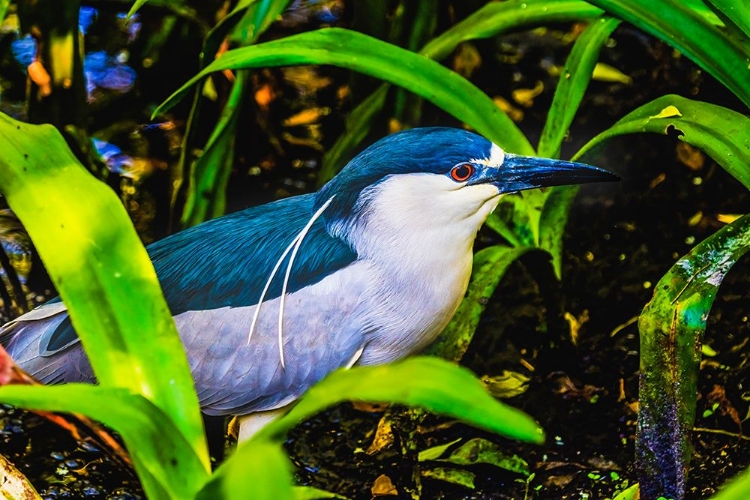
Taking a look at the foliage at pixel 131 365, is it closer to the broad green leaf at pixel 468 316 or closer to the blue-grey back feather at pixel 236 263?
the blue-grey back feather at pixel 236 263

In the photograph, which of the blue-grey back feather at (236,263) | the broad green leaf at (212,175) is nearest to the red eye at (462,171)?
the blue-grey back feather at (236,263)

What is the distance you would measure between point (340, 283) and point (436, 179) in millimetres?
258

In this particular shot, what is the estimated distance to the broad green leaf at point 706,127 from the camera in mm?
1644

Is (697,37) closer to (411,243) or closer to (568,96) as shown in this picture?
(568,96)

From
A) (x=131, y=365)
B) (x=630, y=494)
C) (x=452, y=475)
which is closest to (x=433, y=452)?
(x=452, y=475)

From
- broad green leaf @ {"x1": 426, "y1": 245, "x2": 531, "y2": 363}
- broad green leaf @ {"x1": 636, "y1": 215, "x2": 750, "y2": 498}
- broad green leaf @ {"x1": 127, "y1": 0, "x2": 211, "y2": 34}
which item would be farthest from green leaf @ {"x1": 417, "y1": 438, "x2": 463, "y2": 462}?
broad green leaf @ {"x1": 127, "y1": 0, "x2": 211, "y2": 34}

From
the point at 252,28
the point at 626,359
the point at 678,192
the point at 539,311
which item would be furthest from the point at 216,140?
the point at 678,192

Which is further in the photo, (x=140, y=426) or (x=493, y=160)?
(x=493, y=160)

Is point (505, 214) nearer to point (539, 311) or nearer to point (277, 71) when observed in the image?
point (539, 311)

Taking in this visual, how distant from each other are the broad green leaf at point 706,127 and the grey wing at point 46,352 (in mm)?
1135

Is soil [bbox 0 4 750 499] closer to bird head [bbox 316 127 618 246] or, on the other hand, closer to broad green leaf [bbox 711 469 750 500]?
bird head [bbox 316 127 618 246]

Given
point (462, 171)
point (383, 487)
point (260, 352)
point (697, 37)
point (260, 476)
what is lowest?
point (383, 487)

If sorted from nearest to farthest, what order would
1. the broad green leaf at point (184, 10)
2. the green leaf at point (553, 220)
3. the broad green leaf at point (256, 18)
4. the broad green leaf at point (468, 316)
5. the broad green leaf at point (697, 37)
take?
the broad green leaf at point (697, 37), the broad green leaf at point (468, 316), the green leaf at point (553, 220), the broad green leaf at point (256, 18), the broad green leaf at point (184, 10)

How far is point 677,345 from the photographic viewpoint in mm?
1564
